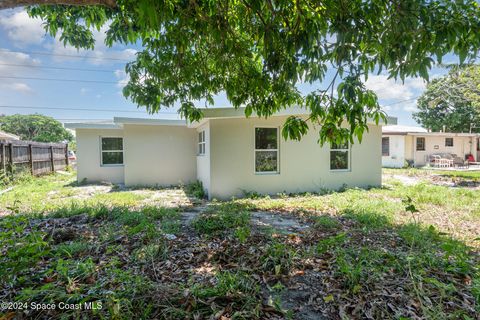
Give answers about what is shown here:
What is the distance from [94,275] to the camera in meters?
2.64

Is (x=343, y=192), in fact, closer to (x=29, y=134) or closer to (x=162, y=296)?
(x=162, y=296)

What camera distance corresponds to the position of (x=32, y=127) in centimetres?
4153

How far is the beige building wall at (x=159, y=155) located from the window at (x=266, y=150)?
3756 millimetres

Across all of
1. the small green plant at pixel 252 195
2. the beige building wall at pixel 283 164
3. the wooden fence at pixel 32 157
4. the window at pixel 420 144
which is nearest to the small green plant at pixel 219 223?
the small green plant at pixel 252 195

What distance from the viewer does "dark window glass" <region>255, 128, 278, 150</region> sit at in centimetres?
817

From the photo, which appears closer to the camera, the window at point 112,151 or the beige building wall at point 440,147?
the window at point 112,151

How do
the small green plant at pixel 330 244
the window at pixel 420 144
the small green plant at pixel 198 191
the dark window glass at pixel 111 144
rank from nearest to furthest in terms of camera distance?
the small green plant at pixel 330 244 → the small green plant at pixel 198 191 → the dark window glass at pixel 111 144 → the window at pixel 420 144

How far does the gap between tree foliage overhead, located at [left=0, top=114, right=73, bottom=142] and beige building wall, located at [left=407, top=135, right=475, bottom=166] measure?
4640 cm

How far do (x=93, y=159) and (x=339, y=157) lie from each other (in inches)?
400

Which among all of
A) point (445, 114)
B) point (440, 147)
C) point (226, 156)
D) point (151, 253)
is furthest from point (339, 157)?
point (445, 114)

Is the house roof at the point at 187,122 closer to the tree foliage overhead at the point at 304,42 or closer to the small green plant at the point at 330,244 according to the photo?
the tree foliage overhead at the point at 304,42

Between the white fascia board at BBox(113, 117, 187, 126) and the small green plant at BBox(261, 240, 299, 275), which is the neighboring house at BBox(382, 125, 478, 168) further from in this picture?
the small green plant at BBox(261, 240, 299, 275)

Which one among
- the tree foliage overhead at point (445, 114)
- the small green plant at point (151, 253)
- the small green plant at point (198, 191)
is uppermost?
the tree foliage overhead at point (445, 114)

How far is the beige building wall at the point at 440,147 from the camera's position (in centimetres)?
1995
